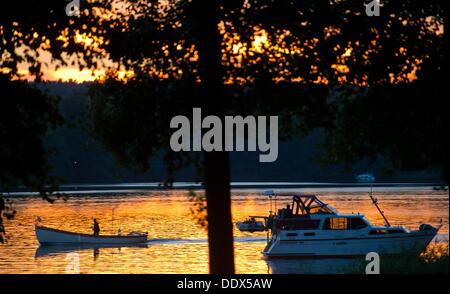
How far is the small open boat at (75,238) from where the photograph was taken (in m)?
93.9

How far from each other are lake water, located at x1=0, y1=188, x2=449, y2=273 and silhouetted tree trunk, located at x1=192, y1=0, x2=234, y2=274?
115ft

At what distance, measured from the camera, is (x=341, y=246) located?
72.8 metres

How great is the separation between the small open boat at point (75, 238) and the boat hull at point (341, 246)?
2498 centimetres

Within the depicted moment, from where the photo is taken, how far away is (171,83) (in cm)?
2227

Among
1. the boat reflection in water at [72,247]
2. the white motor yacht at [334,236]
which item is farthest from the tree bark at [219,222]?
the boat reflection in water at [72,247]

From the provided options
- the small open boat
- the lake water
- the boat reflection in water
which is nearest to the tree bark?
the lake water

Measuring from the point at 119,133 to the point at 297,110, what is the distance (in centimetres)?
556

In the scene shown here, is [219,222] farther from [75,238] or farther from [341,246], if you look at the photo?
[75,238]

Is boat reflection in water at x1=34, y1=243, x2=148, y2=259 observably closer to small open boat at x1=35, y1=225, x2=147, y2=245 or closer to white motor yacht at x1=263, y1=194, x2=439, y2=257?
small open boat at x1=35, y1=225, x2=147, y2=245

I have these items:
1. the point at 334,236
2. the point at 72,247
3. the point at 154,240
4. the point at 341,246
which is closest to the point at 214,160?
the point at 341,246

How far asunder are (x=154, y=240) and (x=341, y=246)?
36.6 metres

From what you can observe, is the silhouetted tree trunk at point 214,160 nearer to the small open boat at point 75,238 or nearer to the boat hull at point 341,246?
the boat hull at point 341,246
